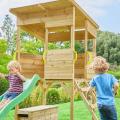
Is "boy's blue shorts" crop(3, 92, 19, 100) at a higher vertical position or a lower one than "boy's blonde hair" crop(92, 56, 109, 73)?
lower

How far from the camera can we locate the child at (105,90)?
560 centimetres

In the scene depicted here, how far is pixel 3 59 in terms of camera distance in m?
19.2

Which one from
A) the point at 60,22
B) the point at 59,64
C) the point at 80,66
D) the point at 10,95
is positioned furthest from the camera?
the point at 80,66

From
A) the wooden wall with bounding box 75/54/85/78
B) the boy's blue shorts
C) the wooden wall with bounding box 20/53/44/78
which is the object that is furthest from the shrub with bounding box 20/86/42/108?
the boy's blue shorts

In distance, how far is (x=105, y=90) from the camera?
18.5ft

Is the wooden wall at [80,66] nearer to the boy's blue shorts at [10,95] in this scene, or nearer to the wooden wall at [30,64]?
the wooden wall at [30,64]

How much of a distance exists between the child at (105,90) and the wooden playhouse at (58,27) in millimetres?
3493

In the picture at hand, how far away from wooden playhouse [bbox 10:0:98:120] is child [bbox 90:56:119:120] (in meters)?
3.49

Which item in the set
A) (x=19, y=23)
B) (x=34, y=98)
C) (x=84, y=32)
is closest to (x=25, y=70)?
(x=19, y=23)

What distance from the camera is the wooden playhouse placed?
31.0ft

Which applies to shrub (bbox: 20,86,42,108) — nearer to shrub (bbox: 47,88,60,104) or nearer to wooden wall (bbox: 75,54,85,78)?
shrub (bbox: 47,88,60,104)

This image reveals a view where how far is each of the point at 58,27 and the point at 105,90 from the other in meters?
5.33

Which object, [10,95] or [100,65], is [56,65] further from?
[100,65]

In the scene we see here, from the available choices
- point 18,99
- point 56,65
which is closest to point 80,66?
point 56,65
